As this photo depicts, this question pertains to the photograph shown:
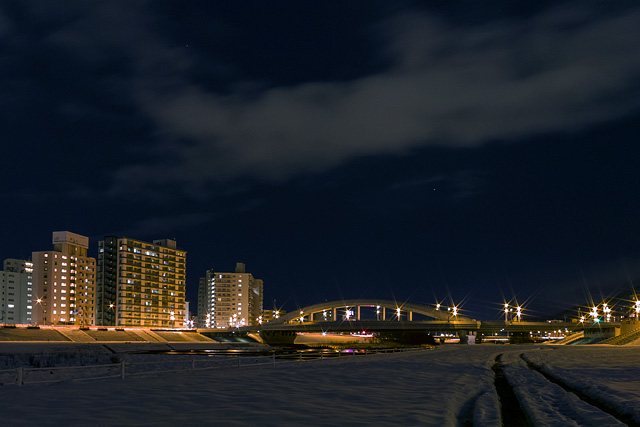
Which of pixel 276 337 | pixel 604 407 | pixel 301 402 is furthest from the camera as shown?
pixel 276 337

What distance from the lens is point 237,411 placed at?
18.6m

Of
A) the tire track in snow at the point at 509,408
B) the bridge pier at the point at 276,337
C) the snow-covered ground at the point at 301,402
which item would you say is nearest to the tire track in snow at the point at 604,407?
the snow-covered ground at the point at 301,402

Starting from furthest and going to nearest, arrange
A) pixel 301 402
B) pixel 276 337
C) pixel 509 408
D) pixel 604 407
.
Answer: pixel 276 337 < pixel 301 402 < pixel 509 408 < pixel 604 407

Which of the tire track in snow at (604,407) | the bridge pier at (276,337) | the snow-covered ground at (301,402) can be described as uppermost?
the snow-covered ground at (301,402)

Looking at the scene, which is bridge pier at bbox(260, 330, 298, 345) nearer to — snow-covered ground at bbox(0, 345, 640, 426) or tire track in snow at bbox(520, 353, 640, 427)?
snow-covered ground at bbox(0, 345, 640, 426)

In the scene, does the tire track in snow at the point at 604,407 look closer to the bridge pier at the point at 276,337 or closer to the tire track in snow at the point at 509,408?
the tire track in snow at the point at 509,408

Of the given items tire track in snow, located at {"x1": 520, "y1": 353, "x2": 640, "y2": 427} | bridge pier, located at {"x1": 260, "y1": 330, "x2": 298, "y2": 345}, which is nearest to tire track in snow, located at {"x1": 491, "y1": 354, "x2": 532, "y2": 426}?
tire track in snow, located at {"x1": 520, "y1": 353, "x2": 640, "y2": 427}

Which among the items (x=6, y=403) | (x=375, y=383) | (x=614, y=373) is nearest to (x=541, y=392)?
(x=375, y=383)

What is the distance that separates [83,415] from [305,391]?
32.9 ft

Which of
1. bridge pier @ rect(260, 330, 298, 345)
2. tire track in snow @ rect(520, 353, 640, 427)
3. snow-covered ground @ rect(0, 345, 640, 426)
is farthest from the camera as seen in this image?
bridge pier @ rect(260, 330, 298, 345)

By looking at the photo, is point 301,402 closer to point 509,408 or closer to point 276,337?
point 509,408

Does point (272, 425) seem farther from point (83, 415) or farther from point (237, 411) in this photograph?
point (83, 415)

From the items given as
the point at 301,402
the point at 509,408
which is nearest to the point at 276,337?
the point at 301,402

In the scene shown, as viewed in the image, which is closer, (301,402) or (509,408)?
(509,408)
